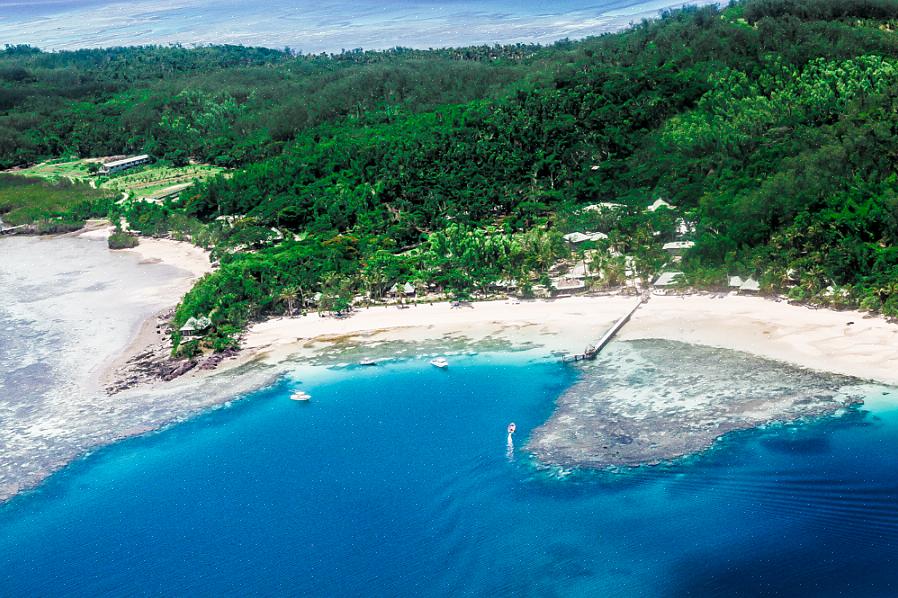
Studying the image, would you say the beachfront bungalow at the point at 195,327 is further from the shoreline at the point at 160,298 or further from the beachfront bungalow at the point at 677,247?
the beachfront bungalow at the point at 677,247

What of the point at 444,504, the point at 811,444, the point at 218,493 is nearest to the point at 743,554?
the point at 811,444

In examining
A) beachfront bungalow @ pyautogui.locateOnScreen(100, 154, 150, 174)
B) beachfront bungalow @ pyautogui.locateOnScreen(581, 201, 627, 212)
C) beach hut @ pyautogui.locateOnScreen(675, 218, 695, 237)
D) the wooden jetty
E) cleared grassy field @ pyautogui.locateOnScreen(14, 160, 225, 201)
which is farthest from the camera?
beachfront bungalow @ pyautogui.locateOnScreen(100, 154, 150, 174)

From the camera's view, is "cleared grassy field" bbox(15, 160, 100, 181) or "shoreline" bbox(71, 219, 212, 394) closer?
"shoreline" bbox(71, 219, 212, 394)

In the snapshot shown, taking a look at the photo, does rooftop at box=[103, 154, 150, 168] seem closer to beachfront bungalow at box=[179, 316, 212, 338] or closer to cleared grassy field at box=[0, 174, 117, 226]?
cleared grassy field at box=[0, 174, 117, 226]

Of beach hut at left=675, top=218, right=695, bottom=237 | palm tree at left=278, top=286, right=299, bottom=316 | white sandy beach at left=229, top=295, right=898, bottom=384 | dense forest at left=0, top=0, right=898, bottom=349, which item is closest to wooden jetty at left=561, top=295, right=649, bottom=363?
white sandy beach at left=229, top=295, right=898, bottom=384

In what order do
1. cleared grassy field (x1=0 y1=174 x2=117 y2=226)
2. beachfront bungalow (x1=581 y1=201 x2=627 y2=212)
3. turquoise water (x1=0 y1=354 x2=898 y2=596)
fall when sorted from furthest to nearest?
cleared grassy field (x1=0 y1=174 x2=117 y2=226)
beachfront bungalow (x1=581 y1=201 x2=627 y2=212)
turquoise water (x1=0 y1=354 x2=898 y2=596)

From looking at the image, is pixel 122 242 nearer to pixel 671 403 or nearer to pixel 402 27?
pixel 671 403

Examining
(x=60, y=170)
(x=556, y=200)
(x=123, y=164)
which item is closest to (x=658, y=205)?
(x=556, y=200)
